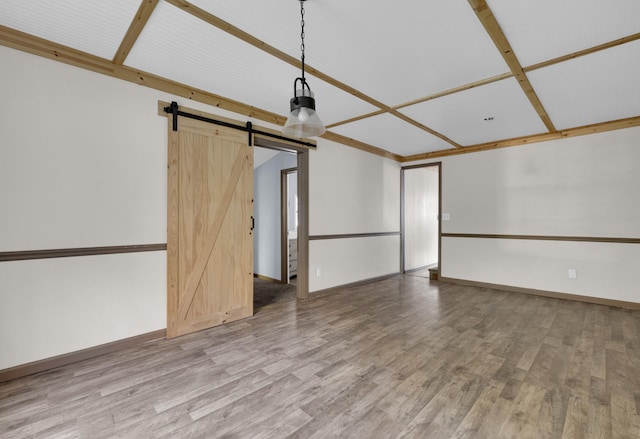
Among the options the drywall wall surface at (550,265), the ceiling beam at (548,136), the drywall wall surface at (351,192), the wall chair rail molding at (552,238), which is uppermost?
the ceiling beam at (548,136)

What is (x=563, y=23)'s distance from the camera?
1.92 meters

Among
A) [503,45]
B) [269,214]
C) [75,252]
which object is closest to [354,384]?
[75,252]

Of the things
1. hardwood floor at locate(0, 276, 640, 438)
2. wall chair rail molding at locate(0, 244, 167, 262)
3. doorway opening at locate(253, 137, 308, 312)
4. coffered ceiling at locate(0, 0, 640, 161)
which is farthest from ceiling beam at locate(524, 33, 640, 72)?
wall chair rail molding at locate(0, 244, 167, 262)

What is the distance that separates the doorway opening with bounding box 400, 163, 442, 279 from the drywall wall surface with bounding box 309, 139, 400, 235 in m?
0.38

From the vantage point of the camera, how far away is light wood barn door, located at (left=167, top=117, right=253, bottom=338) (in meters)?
2.80

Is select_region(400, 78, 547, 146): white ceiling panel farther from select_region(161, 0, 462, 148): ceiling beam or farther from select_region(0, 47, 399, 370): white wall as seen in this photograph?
select_region(0, 47, 399, 370): white wall

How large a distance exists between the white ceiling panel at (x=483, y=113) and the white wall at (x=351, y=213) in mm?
1382

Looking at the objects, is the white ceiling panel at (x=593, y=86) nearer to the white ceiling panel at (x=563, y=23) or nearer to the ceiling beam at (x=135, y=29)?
the white ceiling panel at (x=563, y=23)

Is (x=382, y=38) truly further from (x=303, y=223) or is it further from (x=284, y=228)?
(x=284, y=228)

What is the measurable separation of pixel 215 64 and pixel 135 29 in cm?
61

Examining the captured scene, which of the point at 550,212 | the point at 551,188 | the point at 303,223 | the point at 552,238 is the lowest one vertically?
the point at 552,238

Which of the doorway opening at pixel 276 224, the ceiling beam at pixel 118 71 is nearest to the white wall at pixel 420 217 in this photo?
the doorway opening at pixel 276 224

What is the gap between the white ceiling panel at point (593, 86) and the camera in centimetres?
237

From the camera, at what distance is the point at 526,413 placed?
171 centimetres
